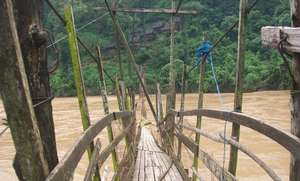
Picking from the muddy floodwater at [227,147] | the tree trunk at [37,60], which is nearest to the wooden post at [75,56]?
the tree trunk at [37,60]

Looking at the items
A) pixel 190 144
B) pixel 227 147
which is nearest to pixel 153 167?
pixel 190 144

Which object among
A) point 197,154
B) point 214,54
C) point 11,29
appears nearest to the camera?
point 11,29

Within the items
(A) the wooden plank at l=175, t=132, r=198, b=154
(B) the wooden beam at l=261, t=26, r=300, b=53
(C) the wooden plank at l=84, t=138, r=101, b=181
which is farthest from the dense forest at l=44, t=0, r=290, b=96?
(B) the wooden beam at l=261, t=26, r=300, b=53

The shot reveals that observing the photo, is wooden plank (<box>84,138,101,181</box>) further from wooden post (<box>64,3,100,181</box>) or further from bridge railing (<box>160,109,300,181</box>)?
bridge railing (<box>160,109,300,181</box>)

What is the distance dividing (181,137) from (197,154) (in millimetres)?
843

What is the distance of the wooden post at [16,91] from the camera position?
128 cm

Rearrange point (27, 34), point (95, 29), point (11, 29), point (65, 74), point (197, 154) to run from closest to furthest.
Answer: point (11, 29) → point (27, 34) → point (197, 154) → point (65, 74) → point (95, 29)

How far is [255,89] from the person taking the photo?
2381 centimetres

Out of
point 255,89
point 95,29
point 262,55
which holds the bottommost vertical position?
point 255,89

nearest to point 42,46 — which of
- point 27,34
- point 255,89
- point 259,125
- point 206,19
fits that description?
point 27,34

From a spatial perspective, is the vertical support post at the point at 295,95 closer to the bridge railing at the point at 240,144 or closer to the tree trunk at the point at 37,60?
the bridge railing at the point at 240,144

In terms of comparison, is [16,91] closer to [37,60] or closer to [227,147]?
[37,60]

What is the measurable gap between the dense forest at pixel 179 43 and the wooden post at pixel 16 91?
22.6 meters

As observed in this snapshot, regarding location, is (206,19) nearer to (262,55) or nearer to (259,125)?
(262,55)
